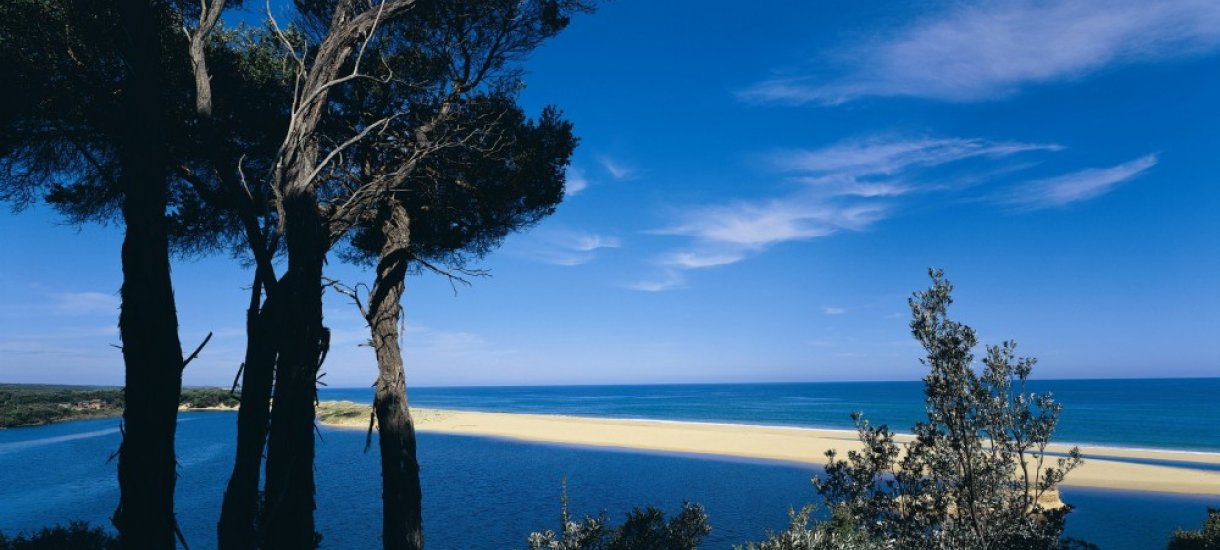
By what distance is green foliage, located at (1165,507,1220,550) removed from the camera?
15344mm

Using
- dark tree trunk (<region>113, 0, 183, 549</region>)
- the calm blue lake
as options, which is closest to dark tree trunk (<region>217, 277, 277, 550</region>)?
dark tree trunk (<region>113, 0, 183, 549</region>)

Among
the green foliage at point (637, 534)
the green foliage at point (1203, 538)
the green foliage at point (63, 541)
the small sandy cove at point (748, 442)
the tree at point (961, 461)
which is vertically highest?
the tree at point (961, 461)

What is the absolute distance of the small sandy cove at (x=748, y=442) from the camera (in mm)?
34469

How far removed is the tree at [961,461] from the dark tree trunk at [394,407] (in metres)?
5.71

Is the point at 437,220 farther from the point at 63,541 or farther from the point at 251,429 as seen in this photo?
the point at 63,541

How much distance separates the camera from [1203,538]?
15.7 meters

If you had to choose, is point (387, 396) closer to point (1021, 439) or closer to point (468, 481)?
point (1021, 439)

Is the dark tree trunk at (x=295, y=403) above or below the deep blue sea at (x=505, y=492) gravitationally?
above

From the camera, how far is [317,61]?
15.0 ft

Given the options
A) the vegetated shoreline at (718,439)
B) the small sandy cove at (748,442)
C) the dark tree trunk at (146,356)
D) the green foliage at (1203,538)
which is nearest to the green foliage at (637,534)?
the dark tree trunk at (146,356)

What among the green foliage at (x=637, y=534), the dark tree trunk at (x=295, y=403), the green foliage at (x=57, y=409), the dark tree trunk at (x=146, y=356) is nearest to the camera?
the dark tree trunk at (x=146, y=356)

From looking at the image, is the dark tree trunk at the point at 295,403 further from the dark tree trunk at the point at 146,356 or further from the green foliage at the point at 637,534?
the green foliage at the point at 637,534

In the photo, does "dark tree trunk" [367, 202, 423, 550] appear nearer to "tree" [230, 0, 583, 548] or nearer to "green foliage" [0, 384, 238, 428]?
A: "tree" [230, 0, 583, 548]

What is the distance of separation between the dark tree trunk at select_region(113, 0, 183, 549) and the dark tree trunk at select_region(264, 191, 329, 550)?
1.88ft
